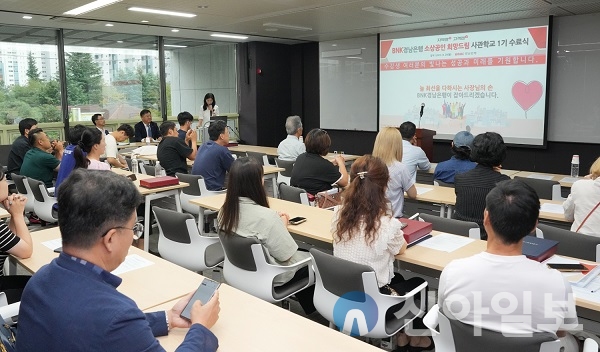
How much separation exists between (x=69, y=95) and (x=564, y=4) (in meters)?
8.65

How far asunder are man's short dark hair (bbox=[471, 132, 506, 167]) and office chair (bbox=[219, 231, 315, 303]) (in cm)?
163

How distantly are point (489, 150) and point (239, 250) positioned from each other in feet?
6.74

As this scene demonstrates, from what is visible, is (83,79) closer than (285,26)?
No

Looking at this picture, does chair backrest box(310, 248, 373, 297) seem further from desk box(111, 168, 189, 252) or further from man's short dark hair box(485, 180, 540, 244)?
desk box(111, 168, 189, 252)

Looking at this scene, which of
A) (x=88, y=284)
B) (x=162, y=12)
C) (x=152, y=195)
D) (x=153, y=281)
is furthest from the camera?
(x=162, y=12)

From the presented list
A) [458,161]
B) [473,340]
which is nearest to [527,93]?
[458,161]

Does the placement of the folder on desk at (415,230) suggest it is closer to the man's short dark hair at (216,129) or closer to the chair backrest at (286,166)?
the man's short dark hair at (216,129)

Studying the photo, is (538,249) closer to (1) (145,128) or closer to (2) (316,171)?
(2) (316,171)

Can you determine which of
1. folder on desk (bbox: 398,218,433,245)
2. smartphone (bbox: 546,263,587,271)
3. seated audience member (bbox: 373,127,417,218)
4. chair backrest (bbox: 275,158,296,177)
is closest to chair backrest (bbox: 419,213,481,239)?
folder on desk (bbox: 398,218,433,245)

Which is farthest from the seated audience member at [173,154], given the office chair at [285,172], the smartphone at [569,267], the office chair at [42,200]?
the smartphone at [569,267]

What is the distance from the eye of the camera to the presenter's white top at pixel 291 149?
6.78m

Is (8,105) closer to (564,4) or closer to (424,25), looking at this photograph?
(424,25)

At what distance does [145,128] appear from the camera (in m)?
9.69

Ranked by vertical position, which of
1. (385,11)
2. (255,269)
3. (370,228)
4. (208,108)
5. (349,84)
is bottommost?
(255,269)
